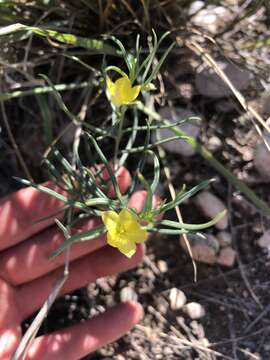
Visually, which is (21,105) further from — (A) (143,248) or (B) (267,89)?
(B) (267,89)

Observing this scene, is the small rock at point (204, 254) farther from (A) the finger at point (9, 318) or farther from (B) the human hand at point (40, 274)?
(A) the finger at point (9, 318)

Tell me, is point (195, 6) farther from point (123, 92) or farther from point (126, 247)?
A: point (126, 247)

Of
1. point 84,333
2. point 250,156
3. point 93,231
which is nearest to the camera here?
point 93,231

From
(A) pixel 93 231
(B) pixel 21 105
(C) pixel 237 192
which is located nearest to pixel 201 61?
(C) pixel 237 192

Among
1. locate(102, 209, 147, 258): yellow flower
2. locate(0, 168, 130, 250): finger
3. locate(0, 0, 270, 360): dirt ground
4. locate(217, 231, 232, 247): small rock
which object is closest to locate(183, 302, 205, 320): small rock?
locate(0, 0, 270, 360): dirt ground

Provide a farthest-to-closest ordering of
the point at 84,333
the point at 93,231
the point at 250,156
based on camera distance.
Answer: the point at 250,156
the point at 84,333
the point at 93,231
